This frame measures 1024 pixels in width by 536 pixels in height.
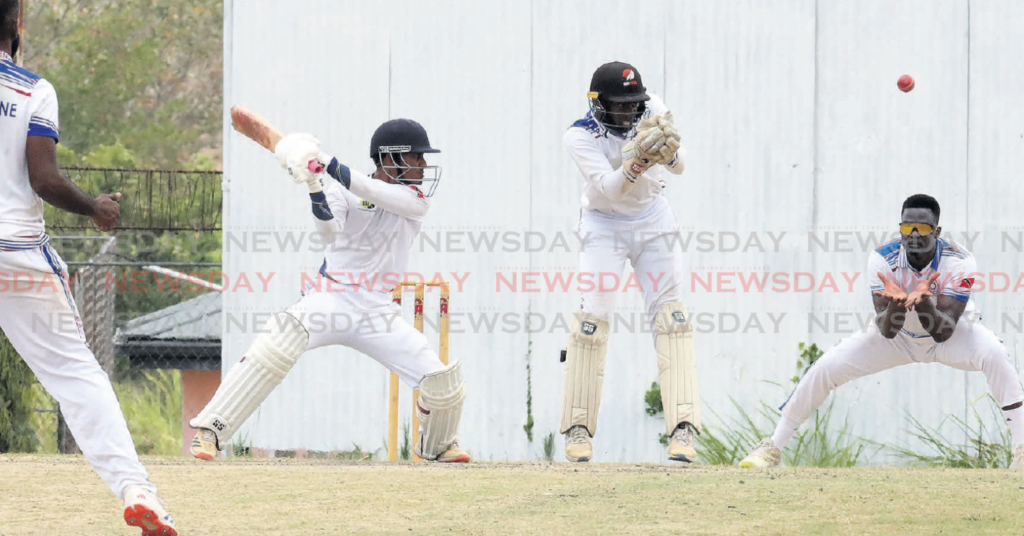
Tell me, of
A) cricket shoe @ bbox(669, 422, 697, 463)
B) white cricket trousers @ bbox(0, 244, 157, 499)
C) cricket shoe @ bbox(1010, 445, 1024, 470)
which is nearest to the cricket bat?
white cricket trousers @ bbox(0, 244, 157, 499)

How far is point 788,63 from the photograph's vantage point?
400 inches

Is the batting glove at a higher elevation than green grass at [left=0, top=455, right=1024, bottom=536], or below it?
higher

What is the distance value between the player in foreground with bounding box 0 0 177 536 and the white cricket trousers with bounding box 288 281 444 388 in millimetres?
2220

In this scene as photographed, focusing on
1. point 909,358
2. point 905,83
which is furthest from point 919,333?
point 905,83

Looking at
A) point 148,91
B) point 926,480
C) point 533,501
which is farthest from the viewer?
point 148,91

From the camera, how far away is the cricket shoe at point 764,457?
8.27 metres

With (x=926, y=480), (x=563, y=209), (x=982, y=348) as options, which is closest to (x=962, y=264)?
(x=982, y=348)

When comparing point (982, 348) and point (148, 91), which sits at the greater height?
point (148, 91)

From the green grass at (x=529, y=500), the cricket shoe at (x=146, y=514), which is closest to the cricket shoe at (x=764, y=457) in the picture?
the green grass at (x=529, y=500)

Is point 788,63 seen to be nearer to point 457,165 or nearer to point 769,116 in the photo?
point 769,116

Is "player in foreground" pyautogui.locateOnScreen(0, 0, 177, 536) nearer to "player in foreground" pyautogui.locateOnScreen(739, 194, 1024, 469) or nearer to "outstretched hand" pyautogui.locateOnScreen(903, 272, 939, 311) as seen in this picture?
"player in foreground" pyautogui.locateOnScreen(739, 194, 1024, 469)

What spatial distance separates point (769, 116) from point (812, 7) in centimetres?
80

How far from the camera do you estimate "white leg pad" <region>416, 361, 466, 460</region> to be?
7410mm

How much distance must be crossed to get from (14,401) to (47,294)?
5.95m
